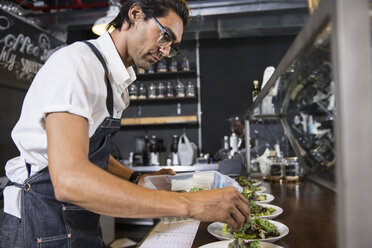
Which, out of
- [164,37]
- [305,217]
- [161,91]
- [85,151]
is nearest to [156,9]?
[164,37]

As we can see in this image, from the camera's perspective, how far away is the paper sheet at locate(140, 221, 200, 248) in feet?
4.11

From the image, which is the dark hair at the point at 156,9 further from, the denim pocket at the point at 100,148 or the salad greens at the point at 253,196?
the salad greens at the point at 253,196

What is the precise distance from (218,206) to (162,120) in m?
4.27

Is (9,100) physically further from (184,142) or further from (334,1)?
(334,1)

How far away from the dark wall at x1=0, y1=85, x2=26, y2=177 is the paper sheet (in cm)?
269

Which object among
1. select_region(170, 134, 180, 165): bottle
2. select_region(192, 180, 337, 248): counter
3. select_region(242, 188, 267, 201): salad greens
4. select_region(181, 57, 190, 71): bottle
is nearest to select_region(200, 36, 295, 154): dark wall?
select_region(181, 57, 190, 71): bottle

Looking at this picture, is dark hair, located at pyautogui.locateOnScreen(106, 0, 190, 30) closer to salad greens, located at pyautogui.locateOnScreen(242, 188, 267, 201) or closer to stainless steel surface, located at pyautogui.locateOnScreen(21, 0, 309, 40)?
salad greens, located at pyautogui.locateOnScreen(242, 188, 267, 201)

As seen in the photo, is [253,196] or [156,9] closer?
[156,9]

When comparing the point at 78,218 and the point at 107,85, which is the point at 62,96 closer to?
the point at 107,85

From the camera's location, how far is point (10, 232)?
45.7 inches

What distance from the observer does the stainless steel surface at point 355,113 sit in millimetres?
429

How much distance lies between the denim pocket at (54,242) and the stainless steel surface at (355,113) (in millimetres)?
974

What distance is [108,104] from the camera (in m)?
1.08

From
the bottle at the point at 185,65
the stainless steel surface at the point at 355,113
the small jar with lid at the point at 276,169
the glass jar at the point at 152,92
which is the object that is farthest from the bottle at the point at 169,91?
the stainless steel surface at the point at 355,113
